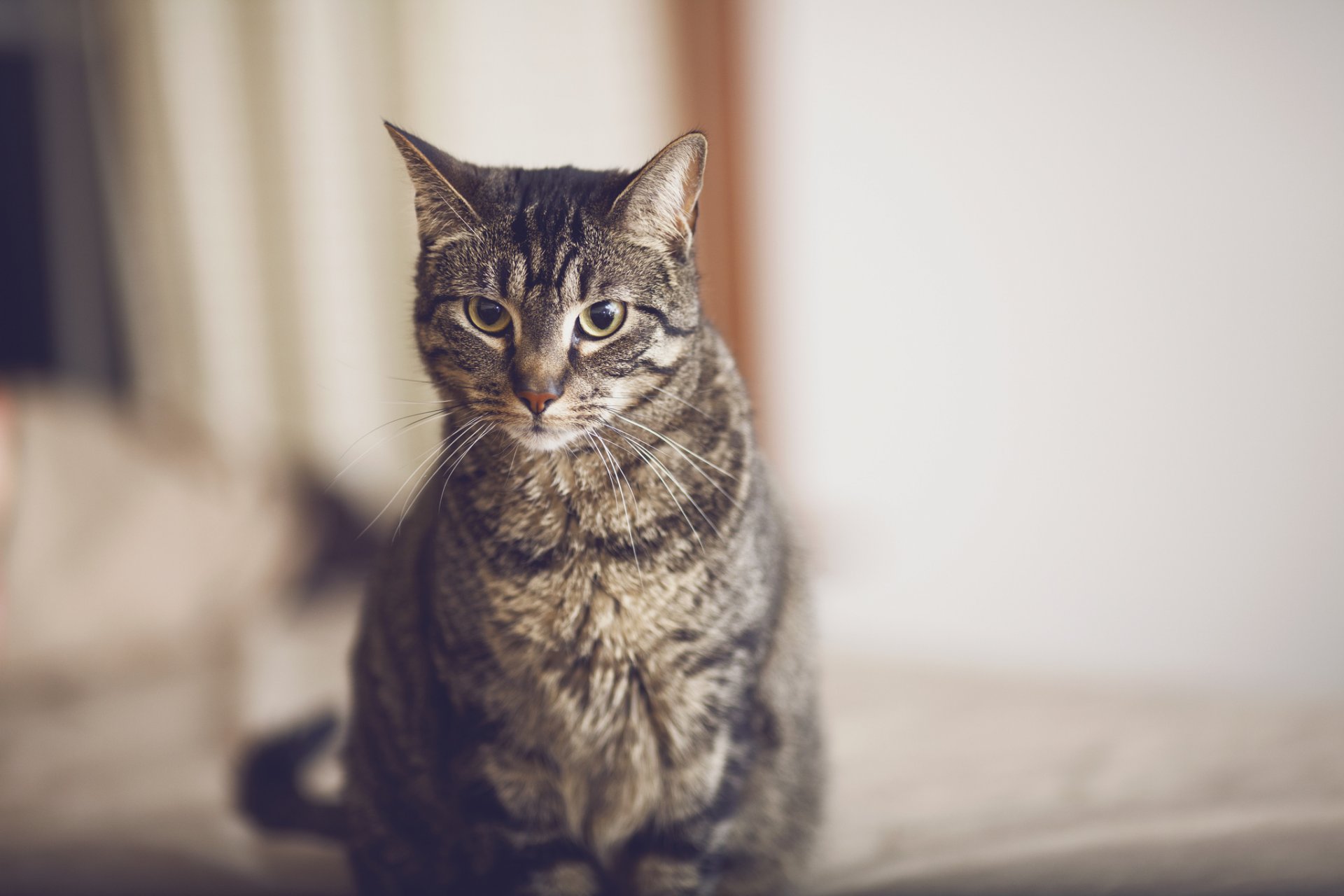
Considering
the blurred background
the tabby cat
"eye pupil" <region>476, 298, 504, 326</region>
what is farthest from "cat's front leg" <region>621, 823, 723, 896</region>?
the blurred background

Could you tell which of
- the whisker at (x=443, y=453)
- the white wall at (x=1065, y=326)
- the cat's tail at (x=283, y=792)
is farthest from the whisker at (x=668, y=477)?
the white wall at (x=1065, y=326)

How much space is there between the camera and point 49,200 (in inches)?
89.9

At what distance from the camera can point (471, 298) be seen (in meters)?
0.73

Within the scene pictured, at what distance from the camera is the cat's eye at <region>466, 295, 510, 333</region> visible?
73 centimetres

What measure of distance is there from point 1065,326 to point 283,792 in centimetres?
140

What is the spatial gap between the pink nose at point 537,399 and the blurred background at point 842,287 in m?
0.54

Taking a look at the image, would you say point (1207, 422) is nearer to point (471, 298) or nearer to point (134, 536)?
point (471, 298)

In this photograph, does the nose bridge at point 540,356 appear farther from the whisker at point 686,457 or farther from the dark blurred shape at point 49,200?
the dark blurred shape at point 49,200

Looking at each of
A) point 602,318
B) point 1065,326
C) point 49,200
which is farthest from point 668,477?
point 49,200

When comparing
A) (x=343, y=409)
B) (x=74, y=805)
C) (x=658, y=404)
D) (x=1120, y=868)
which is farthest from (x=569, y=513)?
(x=343, y=409)

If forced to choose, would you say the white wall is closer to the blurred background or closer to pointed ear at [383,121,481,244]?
the blurred background

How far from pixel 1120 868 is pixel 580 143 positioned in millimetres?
1616

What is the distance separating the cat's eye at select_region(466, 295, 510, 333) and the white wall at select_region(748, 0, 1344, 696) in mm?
919

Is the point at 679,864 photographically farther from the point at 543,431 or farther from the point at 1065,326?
the point at 1065,326
